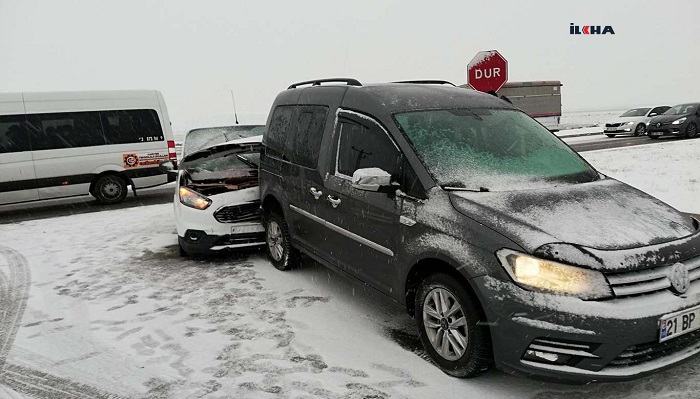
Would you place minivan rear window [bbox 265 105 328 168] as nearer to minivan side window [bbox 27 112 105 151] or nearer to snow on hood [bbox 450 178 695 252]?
snow on hood [bbox 450 178 695 252]

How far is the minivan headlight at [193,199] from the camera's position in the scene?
6230mm

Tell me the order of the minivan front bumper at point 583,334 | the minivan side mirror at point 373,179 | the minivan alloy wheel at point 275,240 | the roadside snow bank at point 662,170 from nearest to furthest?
1. the minivan front bumper at point 583,334
2. the minivan side mirror at point 373,179
3. the minivan alloy wheel at point 275,240
4. the roadside snow bank at point 662,170

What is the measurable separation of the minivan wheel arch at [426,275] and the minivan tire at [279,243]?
2.21m

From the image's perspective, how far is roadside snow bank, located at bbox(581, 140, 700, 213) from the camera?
8.56 metres

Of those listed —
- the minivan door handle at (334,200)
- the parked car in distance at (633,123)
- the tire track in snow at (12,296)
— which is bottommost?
the parked car in distance at (633,123)

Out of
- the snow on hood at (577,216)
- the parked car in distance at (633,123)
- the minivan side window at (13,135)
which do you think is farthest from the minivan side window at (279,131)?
the parked car in distance at (633,123)

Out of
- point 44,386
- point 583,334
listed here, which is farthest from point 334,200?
point 44,386

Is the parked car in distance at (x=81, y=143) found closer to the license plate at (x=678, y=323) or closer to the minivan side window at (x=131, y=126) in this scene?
the minivan side window at (x=131, y=126)

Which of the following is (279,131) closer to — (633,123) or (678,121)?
(678,121)

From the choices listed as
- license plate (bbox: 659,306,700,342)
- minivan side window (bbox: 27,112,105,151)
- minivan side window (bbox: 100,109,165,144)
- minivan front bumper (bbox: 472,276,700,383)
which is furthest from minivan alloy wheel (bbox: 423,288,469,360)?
minivan side window (bbox: 27,112,105,151)

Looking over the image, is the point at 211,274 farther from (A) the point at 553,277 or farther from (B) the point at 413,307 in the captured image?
(A) the point at 553,277

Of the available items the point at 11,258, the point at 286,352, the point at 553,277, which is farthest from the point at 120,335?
the point at 11,258

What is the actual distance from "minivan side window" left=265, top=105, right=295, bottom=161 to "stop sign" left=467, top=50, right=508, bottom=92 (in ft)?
19.2

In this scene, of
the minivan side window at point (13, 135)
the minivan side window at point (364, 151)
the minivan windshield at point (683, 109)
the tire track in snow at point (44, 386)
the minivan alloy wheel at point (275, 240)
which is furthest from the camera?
the minivan windshield at point (683, 109)
